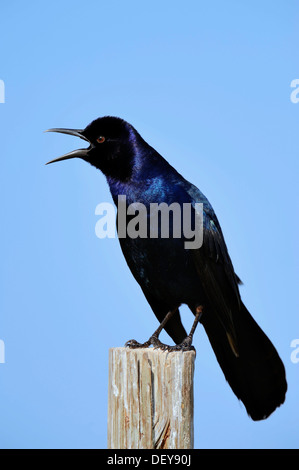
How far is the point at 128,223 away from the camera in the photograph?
201 inches

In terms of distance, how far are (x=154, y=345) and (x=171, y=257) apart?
0.73 m

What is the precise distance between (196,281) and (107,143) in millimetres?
1481

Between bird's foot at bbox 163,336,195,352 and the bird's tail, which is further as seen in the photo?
the bird's tail

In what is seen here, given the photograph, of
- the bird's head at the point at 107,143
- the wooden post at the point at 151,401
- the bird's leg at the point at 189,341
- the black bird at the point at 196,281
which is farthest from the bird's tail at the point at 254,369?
the bird's head at the point at 107,143

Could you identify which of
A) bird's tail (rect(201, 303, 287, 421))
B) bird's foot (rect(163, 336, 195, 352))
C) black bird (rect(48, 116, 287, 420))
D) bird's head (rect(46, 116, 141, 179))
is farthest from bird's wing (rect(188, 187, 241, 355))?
bird's head (rect(46, 116, 141, 179))

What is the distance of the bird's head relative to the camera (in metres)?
5.50

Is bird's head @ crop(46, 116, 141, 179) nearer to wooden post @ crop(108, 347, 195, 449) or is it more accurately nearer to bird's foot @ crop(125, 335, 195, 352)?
bird's foot @ crop(125, 335, 195, 352)

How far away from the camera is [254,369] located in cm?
522

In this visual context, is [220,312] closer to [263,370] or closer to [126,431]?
[263,370]

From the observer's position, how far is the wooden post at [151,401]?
396cm

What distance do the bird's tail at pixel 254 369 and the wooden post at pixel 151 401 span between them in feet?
3.80

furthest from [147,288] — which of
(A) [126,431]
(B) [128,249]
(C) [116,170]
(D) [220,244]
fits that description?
(A) [126,431]

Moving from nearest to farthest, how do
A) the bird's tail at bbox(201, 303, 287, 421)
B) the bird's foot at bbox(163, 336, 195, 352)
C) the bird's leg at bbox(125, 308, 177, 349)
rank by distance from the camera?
the bird's foot at bbox(163, 336, 195, 352) < the bird's leg at bbox(125, 308, 177, 349) < the bird's tail at bbox(201, 303, 287, 421)

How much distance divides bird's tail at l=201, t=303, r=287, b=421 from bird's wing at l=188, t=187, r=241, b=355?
113mm
